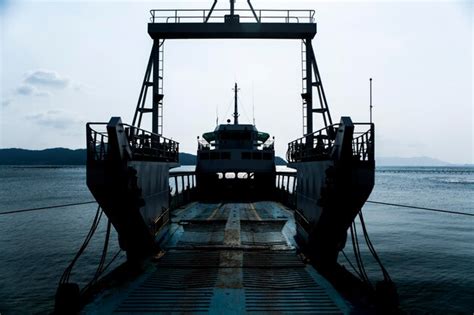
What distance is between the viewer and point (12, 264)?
67.7ft

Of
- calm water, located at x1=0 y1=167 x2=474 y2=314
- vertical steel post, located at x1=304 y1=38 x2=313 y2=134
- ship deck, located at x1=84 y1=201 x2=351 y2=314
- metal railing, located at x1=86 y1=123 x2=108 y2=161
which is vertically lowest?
calm water, located at x1=0 y1=167 x2=474 y2=314

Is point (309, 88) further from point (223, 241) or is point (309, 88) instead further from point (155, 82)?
point (223, 241)

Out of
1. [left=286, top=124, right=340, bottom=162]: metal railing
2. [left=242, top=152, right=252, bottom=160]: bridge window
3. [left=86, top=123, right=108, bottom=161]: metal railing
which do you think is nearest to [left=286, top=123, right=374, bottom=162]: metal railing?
[left=286, top=124, right=340, bottom=162]: metal railing

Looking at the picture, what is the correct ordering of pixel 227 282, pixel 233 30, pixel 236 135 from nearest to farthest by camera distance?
pixel 227 282 → pixel 233 30 → pixel 236 135

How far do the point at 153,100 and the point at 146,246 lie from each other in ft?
39.3

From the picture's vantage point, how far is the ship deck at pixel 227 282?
24.9ft

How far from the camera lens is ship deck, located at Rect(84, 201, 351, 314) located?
7.59 metres

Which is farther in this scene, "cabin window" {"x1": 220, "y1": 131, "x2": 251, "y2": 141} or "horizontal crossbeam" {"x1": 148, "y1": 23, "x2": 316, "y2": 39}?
"cabin window" {"x1": 220, "y1": 131, "x2": 251, "y2": 141}

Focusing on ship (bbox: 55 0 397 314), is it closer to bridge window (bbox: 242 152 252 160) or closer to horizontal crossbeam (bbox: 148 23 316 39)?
horizontal crossbeam (bbox: 148 23 316 39)

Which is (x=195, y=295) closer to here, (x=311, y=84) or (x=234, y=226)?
(x=234, y=226)

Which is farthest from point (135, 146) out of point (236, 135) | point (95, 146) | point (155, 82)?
point (236, 135)

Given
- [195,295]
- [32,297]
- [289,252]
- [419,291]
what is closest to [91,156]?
[195,295]

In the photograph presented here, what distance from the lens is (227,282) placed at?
8.99 metres

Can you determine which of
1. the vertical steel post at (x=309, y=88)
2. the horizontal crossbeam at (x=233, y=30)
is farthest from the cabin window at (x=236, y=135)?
the horizontal crossbeam at (x=233, y=30)
